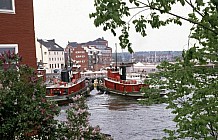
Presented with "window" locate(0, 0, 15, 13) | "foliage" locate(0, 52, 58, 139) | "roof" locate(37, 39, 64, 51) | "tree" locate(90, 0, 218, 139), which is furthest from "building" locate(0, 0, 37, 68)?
"roof" locate(37, 39, 64, 51)

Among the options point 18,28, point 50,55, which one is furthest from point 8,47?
point 50,55

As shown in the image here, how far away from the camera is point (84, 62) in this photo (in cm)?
12212

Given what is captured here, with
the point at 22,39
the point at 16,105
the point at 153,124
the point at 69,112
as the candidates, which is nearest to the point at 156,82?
the point at 69,112

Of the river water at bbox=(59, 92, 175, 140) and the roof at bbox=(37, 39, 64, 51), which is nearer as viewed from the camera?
the river water at bbox=(59, 92, 175, 140)

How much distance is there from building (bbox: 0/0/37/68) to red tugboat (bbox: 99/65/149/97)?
32.2 meters

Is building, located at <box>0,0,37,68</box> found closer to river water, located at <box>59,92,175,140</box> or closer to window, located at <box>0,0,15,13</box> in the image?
window, located at <box>0,0,15,13</box>

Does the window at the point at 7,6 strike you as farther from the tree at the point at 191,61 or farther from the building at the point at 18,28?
the tree at the point at 191,61

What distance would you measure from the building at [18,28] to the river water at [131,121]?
12832 millimetres

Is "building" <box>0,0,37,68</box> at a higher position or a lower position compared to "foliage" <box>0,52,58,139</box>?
higher

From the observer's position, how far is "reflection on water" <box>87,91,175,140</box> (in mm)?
23891

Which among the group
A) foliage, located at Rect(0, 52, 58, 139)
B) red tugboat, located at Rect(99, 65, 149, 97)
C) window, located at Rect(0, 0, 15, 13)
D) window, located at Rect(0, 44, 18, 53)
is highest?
window, located at Rect(0, 0, 15, 13)

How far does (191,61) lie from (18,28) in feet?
24.8

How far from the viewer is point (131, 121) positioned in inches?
1139

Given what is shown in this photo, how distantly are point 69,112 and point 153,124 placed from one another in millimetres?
19626
